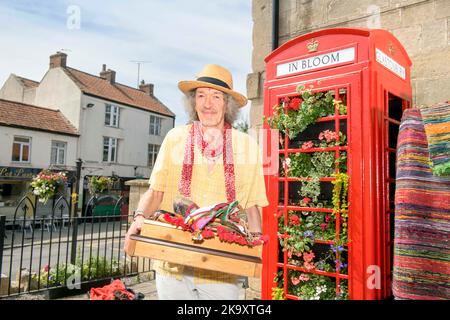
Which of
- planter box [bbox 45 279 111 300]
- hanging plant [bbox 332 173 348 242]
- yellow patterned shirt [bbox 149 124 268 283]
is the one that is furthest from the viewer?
planter box [bbox 45 279 111 300]

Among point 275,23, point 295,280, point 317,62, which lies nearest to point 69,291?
point 295,280

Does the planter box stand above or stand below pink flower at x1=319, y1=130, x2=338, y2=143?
below

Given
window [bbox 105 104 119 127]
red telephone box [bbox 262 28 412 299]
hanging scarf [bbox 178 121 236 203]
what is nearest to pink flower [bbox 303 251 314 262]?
red telephone box [bbox 262 28 412 299]

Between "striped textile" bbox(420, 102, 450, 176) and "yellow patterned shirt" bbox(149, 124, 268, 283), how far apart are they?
134cm

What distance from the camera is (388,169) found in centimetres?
275

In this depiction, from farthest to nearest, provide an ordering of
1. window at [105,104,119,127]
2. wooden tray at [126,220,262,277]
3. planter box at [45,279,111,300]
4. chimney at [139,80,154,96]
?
window at [105,104,119,127] → planter box at [45,279,111,300] → chimney at [139,80,154,96] → wooden tray at [126,220,262,277]

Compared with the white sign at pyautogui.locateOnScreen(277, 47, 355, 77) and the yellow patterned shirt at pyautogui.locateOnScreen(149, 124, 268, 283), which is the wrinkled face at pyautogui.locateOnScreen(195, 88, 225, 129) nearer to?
the yellow patterned shirt at pyautogui.locateOnScreen(149, 124, 268, 283)

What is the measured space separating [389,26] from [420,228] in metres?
2.43

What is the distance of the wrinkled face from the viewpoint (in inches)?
76.5

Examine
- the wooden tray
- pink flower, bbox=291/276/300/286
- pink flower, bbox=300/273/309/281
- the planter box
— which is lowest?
the planter box

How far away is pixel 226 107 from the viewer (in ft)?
6.47

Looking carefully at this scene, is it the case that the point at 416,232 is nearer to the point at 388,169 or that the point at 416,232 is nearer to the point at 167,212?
the point at 388,169

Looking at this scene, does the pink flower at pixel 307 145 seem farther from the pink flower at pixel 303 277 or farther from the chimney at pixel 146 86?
the chimney at pixel 146 86
